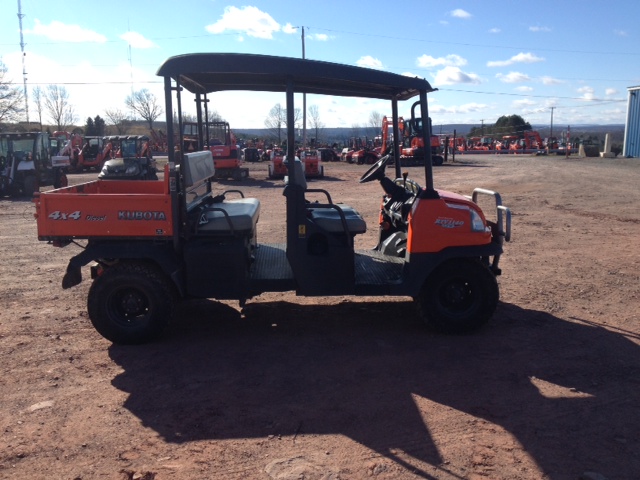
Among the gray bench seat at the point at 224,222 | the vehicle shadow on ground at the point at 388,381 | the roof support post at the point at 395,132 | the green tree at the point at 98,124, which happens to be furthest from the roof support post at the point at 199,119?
the green tree at the point at 98,124

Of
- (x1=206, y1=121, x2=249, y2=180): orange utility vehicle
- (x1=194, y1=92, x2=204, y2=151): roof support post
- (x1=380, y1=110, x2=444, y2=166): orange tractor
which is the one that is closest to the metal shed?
(x1=206, y1=121, x2=249, y2=180): orange utility vehicle

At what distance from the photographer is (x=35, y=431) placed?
3816 millimetres

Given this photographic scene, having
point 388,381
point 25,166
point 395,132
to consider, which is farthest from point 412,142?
point 25,166

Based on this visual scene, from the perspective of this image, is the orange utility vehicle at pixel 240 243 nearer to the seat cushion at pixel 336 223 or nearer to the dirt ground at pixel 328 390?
the seat cushion at pixel 336 223

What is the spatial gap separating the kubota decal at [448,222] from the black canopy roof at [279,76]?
125 cm

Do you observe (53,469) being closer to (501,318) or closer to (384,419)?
(384,419)

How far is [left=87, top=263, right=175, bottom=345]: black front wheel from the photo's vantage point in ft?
17.2

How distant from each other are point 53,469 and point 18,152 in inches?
752

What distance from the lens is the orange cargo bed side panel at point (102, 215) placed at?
16.8 feet

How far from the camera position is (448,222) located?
5.39m

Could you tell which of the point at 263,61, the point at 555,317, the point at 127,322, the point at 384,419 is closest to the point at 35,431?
the point at 127,322

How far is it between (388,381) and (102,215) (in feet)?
9.40

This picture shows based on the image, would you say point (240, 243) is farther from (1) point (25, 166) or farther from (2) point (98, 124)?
(2) point (98, 124)

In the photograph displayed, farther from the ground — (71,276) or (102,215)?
(102,215)
